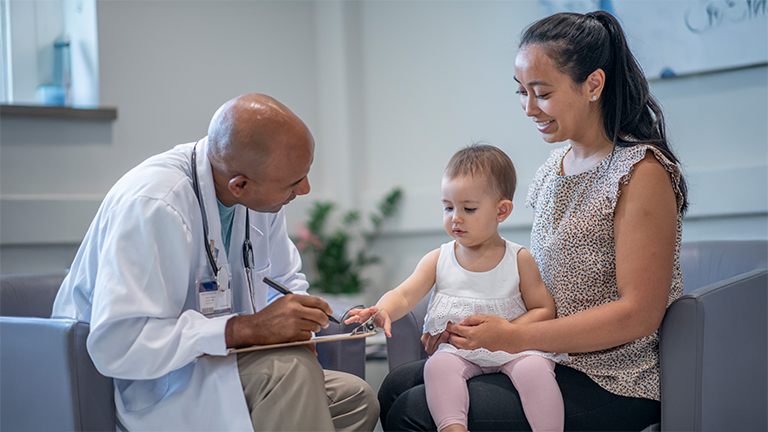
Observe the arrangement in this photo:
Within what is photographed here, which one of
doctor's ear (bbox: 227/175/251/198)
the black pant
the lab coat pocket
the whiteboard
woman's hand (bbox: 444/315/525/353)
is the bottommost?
the black pant

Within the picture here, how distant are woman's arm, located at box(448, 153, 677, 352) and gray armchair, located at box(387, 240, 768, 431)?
3.0 inches

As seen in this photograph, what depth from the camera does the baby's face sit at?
1.78m

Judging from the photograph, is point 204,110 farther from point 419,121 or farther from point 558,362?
point 558,362

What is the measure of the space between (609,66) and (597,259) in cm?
54

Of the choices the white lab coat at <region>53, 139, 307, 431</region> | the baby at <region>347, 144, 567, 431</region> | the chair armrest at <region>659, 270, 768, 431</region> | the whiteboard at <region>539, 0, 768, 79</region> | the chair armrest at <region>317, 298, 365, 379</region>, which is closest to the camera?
the white lab coat at <region>53, 139, 307, 431</region>

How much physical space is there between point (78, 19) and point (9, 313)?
209 cm

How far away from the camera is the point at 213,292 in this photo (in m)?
1.56

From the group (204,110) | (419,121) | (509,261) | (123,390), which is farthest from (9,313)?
(419,121)

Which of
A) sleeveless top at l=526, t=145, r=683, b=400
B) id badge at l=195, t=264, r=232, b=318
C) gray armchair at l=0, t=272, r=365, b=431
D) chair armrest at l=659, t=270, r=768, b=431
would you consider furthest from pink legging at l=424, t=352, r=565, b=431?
gray armchair at l=0, t=272, r=365, b=431

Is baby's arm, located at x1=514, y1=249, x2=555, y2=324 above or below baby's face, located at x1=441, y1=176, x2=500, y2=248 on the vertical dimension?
below

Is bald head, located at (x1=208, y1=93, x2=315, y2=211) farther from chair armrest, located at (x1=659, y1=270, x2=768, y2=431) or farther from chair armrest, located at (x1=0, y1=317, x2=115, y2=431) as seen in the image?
chair armrest, located at (x1=659, y1=270, x2=768, y2=431)

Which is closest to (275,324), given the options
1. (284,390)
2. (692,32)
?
(284,390)

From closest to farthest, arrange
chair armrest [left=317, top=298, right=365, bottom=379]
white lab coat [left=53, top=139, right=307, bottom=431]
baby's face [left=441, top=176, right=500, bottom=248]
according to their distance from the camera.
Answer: white lab coat [left=53, top=139, right=307, bottom=431] < baby's face [left=441, top=176, right=500, bottom=248] < chair armrest [left=317, top=298, right=365, bottom=379]

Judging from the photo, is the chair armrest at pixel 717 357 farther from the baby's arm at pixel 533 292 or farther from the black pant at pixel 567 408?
the baby's arm at pixel 533 292
